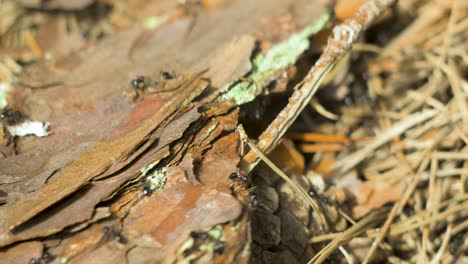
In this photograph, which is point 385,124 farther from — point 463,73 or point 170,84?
point 170,84

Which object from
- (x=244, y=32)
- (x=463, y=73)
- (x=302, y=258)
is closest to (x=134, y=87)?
(x=244, y=32)

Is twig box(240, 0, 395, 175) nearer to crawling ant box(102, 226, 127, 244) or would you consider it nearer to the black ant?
the black ant

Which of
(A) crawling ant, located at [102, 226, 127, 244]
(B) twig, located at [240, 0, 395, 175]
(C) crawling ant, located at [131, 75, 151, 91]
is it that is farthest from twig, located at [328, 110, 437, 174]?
(A) crawling ant, located at [102, 226, 127, 244]

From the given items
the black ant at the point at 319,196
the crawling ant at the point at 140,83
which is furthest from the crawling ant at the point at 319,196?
the crawling ant at the point at 140,83

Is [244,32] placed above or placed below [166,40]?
below

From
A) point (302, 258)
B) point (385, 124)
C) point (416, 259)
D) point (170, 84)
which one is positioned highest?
point (170, 84)

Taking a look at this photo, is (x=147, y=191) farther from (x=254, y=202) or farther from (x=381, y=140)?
(x=381, y=140)

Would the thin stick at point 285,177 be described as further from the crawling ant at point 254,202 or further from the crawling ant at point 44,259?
the crawling ant at point 44,259
